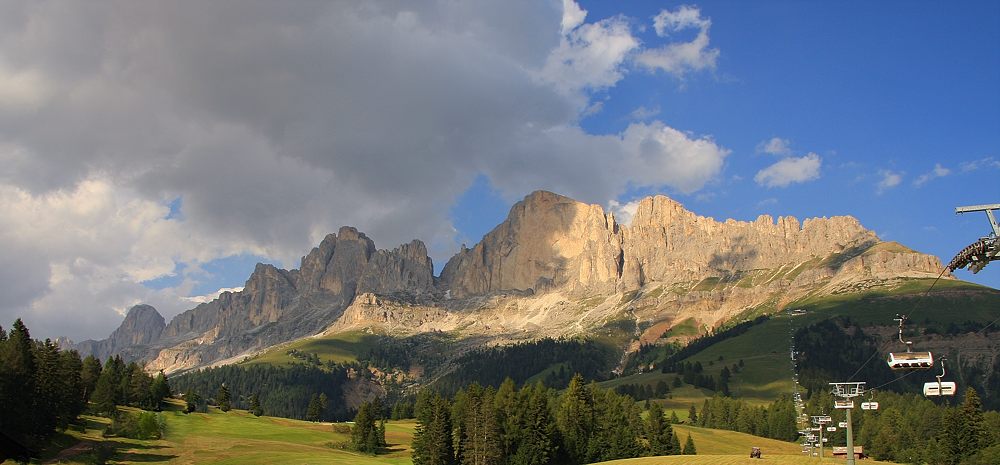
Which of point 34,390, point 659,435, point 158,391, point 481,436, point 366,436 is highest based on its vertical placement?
point 34,390

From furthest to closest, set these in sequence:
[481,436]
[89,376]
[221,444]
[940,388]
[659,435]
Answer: [89,376], [659,435], [221,444], [481,436], [940,388]

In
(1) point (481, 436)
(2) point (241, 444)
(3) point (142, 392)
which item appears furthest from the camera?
(3) point (142, 392)

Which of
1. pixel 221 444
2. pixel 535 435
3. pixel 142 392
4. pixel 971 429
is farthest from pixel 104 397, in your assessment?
pixel 971 429

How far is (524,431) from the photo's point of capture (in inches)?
4198

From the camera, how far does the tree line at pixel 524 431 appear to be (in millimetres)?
103688

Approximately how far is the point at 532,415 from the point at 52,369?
204ft

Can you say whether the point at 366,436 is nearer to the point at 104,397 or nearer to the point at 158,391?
the point at 104,397

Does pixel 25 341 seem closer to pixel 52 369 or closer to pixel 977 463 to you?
pixel 52 369

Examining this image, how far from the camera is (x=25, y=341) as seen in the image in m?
92.6

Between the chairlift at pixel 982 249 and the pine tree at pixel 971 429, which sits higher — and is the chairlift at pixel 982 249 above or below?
above

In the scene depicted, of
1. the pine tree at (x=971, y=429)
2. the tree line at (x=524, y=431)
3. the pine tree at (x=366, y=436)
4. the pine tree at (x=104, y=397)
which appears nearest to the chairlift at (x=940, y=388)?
the tree line at (x=524, y=431)

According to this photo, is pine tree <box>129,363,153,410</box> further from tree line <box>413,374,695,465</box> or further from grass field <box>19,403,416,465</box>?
tree line <box>413,374,695,465</box>

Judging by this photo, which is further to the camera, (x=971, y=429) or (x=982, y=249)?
(x=971, y=429)

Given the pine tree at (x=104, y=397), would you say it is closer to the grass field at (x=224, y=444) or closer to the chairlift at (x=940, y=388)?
the grass field at (x=224, y=444)
